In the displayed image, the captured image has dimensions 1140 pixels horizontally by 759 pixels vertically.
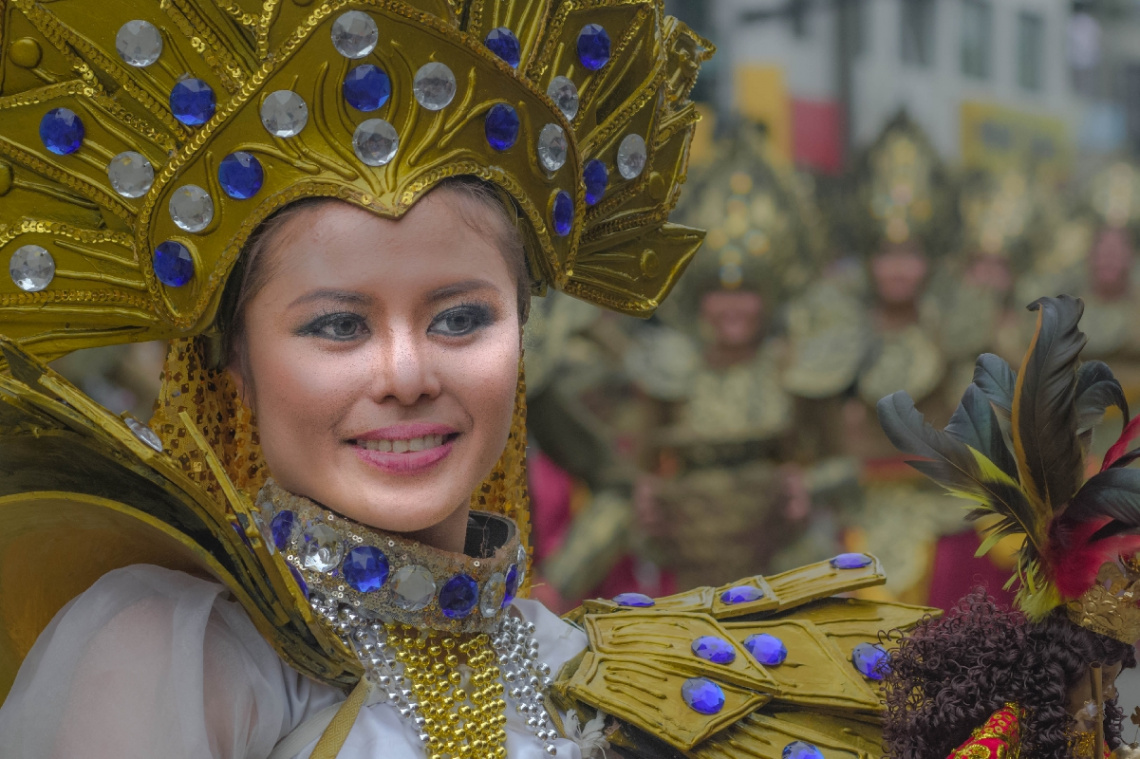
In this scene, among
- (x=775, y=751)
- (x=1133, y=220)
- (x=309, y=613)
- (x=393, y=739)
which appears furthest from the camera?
(x=1133, y=220)

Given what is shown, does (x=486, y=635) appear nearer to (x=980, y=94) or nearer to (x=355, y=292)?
(x=355, y=292)

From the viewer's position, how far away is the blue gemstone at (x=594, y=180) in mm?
1691

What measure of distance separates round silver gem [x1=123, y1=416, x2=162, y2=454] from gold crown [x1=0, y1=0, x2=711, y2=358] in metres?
0.19

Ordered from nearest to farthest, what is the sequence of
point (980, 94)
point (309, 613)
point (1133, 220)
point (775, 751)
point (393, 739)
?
point (309, 613), point (393, 739), point (775, 751), point (1133, 220), point (980, 94)

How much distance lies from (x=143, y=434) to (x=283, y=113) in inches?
14.8

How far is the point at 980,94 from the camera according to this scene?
851 centimetres

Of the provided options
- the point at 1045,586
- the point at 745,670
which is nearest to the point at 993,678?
the point at 1045,586

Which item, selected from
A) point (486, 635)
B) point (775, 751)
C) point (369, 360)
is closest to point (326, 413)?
point (369, 360)

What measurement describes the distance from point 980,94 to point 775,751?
7662mm

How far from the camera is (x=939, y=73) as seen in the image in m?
8.36

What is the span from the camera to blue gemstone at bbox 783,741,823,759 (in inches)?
63.4

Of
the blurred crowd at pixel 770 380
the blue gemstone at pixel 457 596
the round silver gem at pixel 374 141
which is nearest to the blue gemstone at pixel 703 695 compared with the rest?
the blue gemstone at pixel 457 596

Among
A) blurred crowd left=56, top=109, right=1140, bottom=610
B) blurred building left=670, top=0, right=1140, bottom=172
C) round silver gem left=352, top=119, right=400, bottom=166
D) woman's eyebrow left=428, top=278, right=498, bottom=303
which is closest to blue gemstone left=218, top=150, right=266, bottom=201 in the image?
round silver gem left=352, top=119, right=400, bottom=166

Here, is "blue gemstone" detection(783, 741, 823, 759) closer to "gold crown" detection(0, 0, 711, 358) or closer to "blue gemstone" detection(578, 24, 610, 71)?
"gold crown" detection(0, 0, 711, 358)
